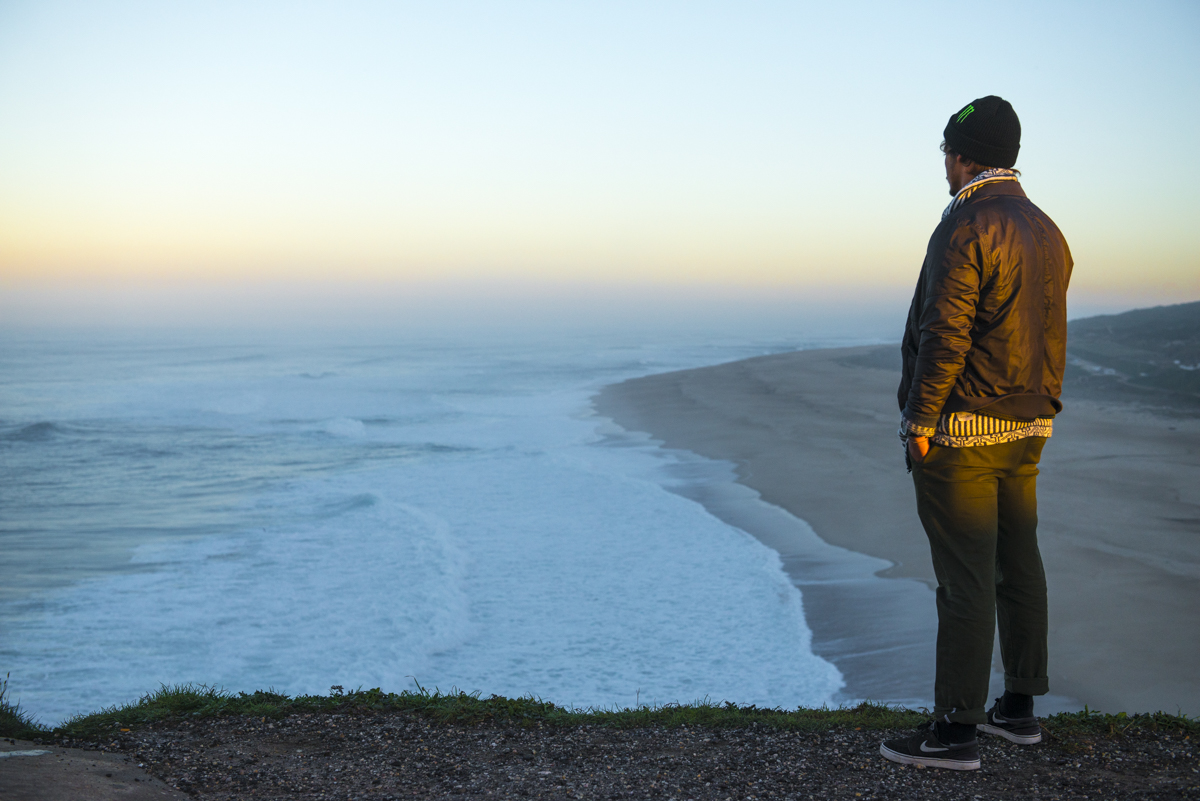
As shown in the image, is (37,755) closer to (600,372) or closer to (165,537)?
(165,537)

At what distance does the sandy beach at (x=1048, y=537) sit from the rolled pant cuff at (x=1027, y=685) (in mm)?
2552

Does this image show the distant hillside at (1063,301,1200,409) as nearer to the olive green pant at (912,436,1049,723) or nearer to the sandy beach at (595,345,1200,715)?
the sandy beach at (595,345,1200,715)

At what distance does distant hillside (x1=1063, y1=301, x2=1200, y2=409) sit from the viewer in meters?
21.9

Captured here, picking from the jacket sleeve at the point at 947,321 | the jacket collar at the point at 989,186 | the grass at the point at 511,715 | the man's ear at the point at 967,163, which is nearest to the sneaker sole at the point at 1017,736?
the grass at the point at 511,715

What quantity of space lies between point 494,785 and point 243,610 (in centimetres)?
587

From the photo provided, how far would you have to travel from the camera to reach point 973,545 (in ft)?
9.45

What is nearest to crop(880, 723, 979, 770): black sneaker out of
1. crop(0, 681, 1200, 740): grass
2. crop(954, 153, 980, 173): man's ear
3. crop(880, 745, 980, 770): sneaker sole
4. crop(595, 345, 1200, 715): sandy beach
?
crop(880, 745, 980, 770): sneaker sole

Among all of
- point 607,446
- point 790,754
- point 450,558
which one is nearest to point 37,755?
point 790,754

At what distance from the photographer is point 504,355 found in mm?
59656

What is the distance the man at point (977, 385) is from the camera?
2.79 m

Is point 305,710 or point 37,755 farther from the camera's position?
point 305,710

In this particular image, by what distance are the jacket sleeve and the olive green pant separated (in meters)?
0.22

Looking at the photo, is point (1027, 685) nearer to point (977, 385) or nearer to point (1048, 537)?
point (977, 385)

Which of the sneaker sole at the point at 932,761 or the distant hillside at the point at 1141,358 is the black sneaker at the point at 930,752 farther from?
the distant hillside at the point at 1141,358
